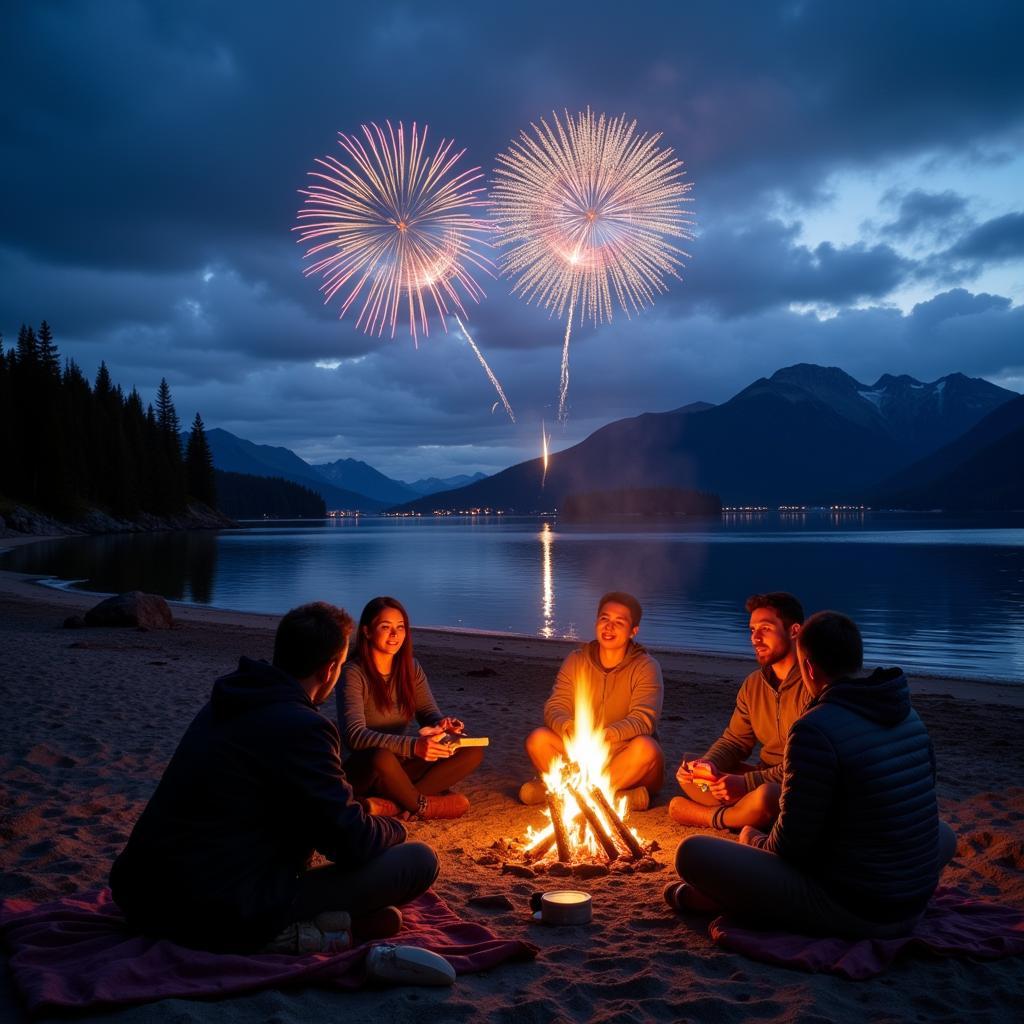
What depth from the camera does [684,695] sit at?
14.2 m

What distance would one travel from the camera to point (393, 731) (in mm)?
7332

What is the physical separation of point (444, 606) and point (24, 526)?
2351 inches

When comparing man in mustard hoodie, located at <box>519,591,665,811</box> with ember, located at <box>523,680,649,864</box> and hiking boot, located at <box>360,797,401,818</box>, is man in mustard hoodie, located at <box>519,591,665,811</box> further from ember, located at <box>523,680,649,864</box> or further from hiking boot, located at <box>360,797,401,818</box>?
hiking boot, located at <box>360,797,401,818</box>

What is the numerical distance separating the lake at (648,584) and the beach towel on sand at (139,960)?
59.0 feet

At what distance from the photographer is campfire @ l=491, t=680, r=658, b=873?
604cm

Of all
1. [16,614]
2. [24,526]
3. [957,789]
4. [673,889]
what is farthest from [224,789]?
[24,526]

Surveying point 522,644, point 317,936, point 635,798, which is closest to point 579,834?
point 635,798

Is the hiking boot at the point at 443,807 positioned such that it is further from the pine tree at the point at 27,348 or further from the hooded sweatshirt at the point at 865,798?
the pine tree at the point at 27,348

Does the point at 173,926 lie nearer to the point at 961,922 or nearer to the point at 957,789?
the point at 961,922

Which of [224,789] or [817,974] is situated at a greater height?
[224,789]

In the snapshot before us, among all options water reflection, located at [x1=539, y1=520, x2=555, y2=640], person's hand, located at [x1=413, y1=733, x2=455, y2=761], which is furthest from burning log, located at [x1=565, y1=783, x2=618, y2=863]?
water reflection, located at [x1=539, y1=520, x2=555, y2=640]

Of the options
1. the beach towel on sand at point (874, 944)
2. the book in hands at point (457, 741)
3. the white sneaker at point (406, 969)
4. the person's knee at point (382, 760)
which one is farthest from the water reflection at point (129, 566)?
the beach towel on sand at point (874, 944)

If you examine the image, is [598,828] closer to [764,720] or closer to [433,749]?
[433,749]

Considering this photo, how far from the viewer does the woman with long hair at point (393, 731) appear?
6812mm
